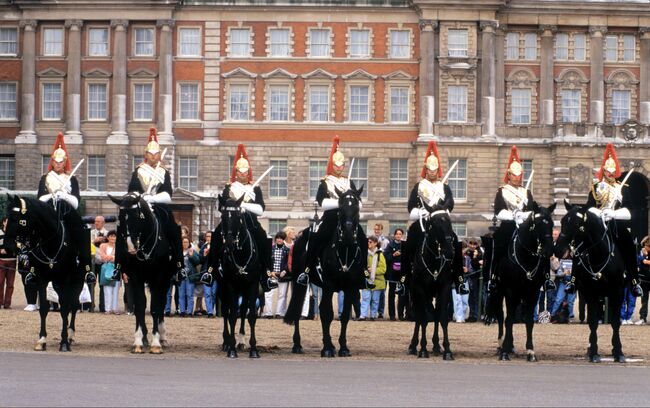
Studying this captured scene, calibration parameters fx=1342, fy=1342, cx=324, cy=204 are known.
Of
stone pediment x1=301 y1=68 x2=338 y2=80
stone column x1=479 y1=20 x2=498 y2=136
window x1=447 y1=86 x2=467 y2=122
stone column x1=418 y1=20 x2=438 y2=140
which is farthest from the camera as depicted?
window x1=447 y1=86 x2=467 y2=122

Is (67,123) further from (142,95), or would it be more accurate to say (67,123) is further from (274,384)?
(274,384)

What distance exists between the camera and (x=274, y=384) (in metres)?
16.1

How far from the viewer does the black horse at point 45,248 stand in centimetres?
2019

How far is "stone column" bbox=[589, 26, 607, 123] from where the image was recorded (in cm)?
6481

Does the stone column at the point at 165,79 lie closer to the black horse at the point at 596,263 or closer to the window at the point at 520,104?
the window at the point at 520,104

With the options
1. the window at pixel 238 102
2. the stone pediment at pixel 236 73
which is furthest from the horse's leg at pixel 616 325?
the window at pixel 238 102

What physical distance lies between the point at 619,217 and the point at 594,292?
1222mm

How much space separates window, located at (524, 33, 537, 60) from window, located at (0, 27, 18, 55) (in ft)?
80.8

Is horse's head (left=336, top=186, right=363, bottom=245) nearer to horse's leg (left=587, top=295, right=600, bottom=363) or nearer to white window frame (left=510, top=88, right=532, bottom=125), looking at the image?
horse's leg (left=587, top=295, right=600, bottom=363)

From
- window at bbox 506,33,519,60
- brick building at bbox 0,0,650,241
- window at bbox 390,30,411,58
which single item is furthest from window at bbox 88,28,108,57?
window at bbox 506,33,519,60

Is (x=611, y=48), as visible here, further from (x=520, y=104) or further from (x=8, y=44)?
(x=8, y=44)

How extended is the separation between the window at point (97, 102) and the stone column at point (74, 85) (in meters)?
0.66

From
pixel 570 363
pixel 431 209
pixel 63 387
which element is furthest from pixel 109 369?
pixel 570 363

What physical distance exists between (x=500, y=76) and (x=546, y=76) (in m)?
2.28
